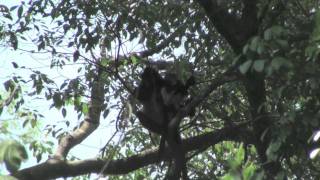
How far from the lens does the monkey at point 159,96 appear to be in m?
6.26

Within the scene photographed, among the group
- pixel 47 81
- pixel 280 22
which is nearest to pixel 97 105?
pixel 47 81

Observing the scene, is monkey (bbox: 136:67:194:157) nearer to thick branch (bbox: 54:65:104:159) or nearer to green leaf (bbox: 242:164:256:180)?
thick branch (bbox: 54:65:104:159)

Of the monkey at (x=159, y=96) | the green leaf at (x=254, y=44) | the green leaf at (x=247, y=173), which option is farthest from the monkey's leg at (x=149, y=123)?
the green leaf at (x=247, y=173)

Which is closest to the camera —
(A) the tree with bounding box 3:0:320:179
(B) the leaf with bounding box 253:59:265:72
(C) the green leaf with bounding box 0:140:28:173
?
(C) the green leaf with bounding box 0:140:28:173

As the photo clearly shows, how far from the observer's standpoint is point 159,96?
722 centimetres

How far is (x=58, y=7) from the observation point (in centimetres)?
592

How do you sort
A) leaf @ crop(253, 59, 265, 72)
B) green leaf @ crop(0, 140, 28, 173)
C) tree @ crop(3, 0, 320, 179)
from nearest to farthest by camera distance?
A: 1. green leaf @ crop(0, 140, 28, 173)
2. leaf @ crop(253, 59, 265, 72)
3. tree @ crop(3, 0, 320, 179)

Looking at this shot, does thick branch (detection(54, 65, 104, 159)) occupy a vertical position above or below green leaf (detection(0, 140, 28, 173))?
above

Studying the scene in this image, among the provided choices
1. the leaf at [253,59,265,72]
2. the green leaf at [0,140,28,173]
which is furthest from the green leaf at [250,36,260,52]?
the green leaf at [0,140,28,173]

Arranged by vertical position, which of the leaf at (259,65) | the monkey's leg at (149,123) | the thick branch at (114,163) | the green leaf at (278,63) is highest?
the monkey's leg at (149,123)

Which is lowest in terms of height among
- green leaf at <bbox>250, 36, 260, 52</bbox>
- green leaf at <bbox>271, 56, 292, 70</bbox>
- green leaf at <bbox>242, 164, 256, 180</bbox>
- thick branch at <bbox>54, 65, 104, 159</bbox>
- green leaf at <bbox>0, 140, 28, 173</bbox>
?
green leaf at <bbox>242, 164, 256, 180</bbox>

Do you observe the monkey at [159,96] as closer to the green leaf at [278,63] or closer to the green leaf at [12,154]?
the green leaf at [278,63]

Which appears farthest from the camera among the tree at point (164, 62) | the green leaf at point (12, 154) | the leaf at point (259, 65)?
the tree at point (164, 62)

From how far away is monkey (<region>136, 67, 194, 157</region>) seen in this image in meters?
6.26
